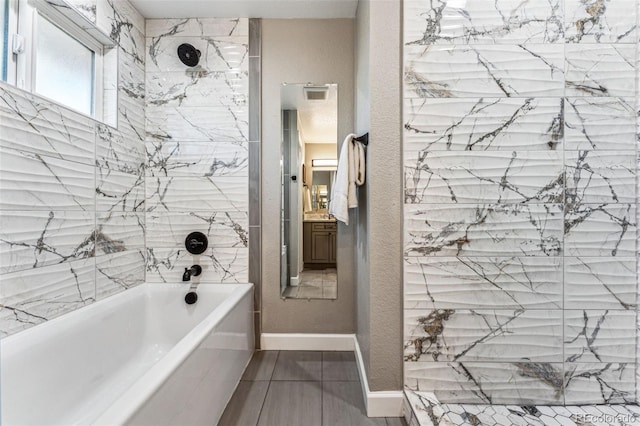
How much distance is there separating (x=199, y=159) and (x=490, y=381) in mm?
2281

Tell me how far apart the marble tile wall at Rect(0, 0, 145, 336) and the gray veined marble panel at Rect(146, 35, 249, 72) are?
101 mm

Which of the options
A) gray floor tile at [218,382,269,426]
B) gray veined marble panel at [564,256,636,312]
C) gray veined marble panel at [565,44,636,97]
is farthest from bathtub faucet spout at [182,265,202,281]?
gray veined marble panel at [565,44,636,97]

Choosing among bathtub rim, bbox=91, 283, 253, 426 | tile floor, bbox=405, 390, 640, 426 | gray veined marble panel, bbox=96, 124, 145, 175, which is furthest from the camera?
gray veined marble panel, bbox=96, 124, 145, 175

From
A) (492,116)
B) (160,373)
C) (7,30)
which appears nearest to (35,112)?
(7,30)

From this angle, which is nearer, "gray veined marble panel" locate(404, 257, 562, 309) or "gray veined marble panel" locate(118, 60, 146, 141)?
"gray veined marble panel" locate(404, 257, 562, 309)

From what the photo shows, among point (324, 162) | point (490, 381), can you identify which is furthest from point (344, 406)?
point (324, 162)

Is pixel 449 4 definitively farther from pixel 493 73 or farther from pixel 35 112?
pixel 35 112

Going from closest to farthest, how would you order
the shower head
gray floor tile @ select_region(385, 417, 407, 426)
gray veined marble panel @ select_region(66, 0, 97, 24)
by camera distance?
1. gray floor tile @ select_region(385, 417, 407, 426)
2. gray veined marble panel @ select_region(66, 0, 97, 24)
3. the shower head

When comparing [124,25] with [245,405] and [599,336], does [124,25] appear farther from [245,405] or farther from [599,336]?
[599,336]

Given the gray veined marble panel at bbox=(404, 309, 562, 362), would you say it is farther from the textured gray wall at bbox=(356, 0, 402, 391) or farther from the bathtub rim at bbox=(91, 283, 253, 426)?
the bathtub rim at bbox=(91, 283, 253, 426)

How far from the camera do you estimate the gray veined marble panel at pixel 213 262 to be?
2240 millimetres

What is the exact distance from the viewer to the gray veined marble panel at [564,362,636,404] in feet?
4.98

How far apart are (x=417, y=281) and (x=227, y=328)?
1043mm

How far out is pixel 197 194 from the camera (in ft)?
7.34
